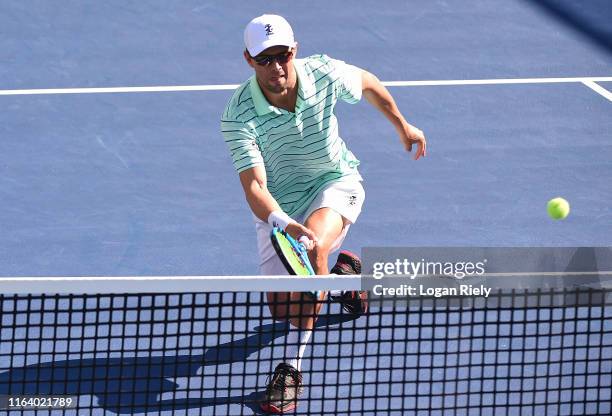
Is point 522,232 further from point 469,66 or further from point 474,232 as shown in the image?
point 469,66

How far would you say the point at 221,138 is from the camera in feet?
29.4

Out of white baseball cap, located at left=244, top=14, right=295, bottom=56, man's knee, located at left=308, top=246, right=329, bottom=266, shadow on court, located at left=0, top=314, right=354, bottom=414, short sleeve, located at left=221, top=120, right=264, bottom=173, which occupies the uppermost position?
white baseball cap, located at left=244, top=14, right=295, bottom=56

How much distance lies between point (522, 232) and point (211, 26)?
417 centimetres

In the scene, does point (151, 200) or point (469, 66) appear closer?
point (151, 200)

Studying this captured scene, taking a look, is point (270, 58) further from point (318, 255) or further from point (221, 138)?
point (221, 138)

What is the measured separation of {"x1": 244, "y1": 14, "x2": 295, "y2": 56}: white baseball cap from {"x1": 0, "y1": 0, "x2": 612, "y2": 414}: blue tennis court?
5.14 feet

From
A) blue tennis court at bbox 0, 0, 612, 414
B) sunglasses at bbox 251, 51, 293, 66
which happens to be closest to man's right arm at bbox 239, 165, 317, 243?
sunglasses at bbox 251, 51, 293, 66

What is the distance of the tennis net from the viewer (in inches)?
216

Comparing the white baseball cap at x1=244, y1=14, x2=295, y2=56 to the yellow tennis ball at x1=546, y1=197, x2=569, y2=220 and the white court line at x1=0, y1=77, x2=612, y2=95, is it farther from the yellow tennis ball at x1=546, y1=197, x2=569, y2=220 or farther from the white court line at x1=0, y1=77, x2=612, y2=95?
the white court line at x1=0, y1=77, x2=612, y2=95

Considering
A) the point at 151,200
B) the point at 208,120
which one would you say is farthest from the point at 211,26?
the point at 151,200

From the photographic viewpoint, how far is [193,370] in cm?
618

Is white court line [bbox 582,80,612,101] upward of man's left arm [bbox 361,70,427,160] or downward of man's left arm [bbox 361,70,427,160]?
upward

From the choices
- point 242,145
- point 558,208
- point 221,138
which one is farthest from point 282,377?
point 221,138

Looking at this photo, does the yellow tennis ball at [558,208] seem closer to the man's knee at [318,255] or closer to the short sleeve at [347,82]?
the short sleeve at [347,82]
